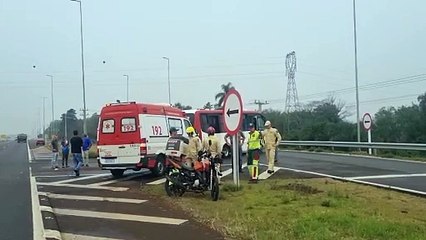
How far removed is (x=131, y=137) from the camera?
18.5 metres

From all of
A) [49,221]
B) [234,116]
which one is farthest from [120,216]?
[234,116]

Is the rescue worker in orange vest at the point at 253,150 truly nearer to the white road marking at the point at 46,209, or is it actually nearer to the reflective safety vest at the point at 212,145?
the reflective safety vest at the point at 212,145

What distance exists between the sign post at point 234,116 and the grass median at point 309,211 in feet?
3.03

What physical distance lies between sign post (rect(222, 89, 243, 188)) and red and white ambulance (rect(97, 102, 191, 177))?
5.24m

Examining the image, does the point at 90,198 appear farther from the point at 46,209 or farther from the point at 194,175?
the point at 194,175

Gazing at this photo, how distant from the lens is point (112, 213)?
11.1 metres

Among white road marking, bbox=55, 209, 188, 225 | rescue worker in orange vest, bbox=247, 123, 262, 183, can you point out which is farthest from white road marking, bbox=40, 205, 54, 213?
rescue worker in orange vest, bbox=247, 123, 262, 183

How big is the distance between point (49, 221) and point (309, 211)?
4.82 m

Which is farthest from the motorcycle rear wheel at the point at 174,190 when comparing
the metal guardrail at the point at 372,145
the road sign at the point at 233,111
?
the metal guardrail at the point at 372,145

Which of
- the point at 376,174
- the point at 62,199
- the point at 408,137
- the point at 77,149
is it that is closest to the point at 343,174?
the point at 376,174

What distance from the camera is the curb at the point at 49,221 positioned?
8736 millimetres

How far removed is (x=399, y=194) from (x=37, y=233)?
26.4 feet

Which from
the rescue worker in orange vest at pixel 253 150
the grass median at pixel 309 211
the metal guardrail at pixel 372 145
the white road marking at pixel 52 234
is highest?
the rescue worker in orange vest at pixel 253 150

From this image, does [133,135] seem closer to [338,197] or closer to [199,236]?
[338,197]
